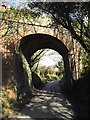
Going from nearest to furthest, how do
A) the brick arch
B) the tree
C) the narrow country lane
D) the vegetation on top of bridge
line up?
the tree → the vegetation on top of bridge → the narrow country lane → the brick arch

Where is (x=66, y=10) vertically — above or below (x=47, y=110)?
above

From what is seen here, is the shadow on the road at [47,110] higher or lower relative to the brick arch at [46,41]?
lower

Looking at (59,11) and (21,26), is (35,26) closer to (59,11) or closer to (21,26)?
(21,26)

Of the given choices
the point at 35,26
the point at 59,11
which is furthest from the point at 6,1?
the point at 35,26

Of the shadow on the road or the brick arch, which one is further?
the brick arch

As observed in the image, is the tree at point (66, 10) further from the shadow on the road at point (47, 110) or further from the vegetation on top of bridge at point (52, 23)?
the shadow on the road at point (47, 110)

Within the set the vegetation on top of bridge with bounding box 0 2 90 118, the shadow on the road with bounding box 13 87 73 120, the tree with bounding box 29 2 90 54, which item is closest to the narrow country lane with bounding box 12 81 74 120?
the shadow on the road with bounding box 13 87 73 120

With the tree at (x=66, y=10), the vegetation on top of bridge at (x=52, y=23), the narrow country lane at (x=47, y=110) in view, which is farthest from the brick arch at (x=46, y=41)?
the tree at (x=66, y=10)

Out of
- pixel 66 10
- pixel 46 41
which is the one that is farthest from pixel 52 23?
pixel 46 41

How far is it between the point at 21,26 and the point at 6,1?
197 inches

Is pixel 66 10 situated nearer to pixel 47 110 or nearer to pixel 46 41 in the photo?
pixel 47 110

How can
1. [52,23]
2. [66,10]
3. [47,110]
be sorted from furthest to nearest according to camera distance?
[47,110] → [52,23] → [66,10]

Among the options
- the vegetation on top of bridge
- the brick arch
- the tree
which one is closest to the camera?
the tree

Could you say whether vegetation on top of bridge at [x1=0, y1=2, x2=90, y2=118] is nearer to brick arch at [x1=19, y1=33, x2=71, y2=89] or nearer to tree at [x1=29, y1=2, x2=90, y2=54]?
tree at [x1=29, y1=2, x2=90, y2=54]
